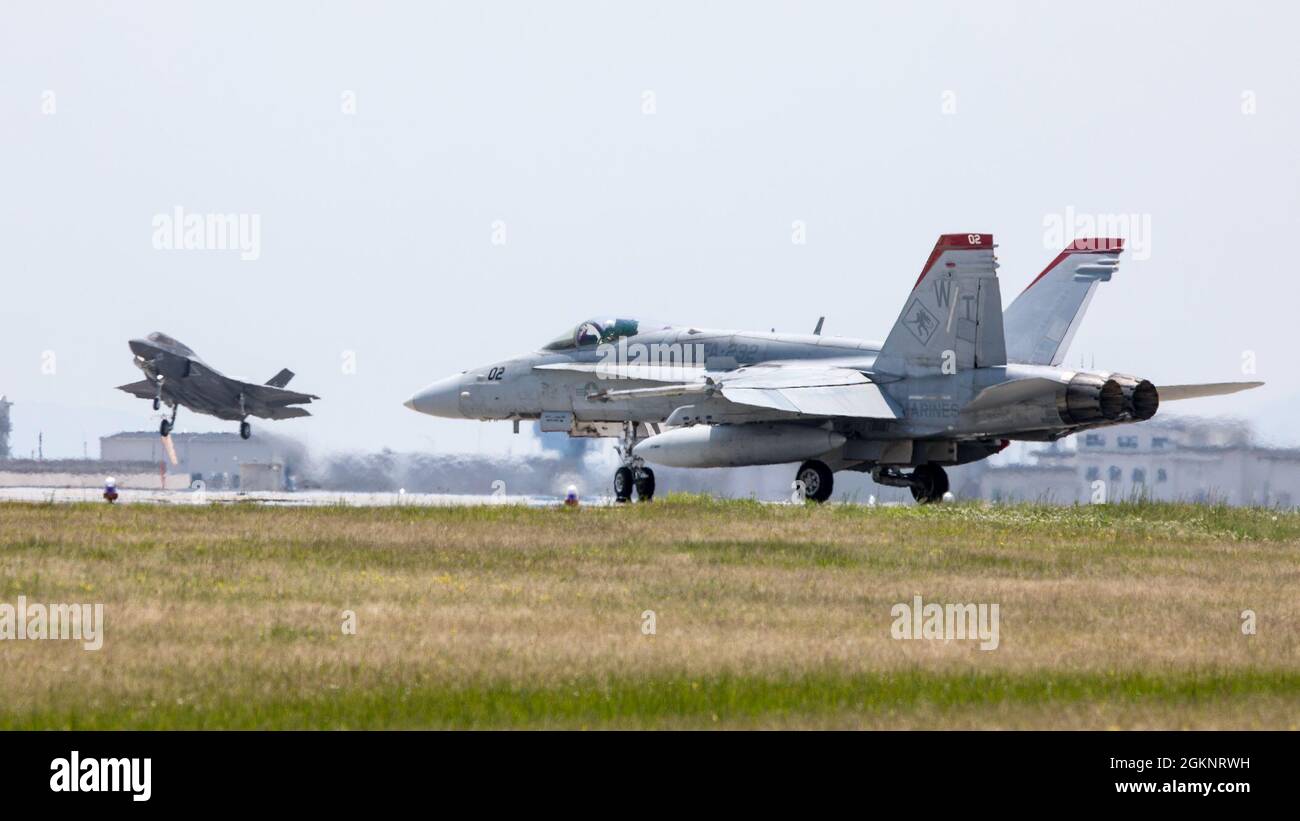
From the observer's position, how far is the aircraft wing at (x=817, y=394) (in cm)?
2692

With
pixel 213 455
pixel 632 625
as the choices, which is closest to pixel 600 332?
pixel 632 625

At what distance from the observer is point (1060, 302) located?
30484 mm

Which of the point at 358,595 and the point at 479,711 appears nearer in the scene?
the point at 479,711

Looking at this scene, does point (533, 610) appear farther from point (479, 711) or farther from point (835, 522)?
point (835, 522)

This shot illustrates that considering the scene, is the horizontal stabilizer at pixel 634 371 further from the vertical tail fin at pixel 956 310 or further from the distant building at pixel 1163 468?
the distant building at pixel 1163 468

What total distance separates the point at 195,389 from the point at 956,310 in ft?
99.7

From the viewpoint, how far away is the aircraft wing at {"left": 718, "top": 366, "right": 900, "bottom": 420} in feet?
88.3

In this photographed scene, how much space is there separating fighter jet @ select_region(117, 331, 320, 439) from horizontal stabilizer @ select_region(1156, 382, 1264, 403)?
2681cm

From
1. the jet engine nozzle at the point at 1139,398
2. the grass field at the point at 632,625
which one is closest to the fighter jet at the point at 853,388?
the jet engine nozzle at the point at 1139,398

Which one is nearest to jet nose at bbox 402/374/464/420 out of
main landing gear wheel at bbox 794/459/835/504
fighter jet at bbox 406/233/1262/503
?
fighter jet at bbox 406/233/1262/503

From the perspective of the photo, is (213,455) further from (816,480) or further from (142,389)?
(816,480)
